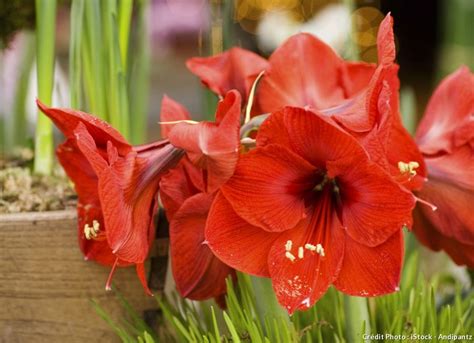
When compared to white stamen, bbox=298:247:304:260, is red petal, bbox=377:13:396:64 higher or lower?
higher

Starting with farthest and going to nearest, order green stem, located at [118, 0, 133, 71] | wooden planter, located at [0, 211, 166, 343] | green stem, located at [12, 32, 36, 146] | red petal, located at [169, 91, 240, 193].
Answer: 1. green stem, located at [12, 32, 36, 146]
2. green stem, located at [118, 0, 133, 71]
3. wooden planter, located at [0, 211, 166, 343]
4. red petal, located at [169, 91, 240, 193]

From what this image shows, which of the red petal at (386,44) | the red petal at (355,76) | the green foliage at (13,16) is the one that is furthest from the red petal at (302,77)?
the green foliage at (13,16)

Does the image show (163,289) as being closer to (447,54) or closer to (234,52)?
(234,52)

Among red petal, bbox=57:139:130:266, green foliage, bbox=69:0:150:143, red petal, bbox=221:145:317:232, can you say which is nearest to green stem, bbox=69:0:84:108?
green foliage, bbox=69:0:150:143

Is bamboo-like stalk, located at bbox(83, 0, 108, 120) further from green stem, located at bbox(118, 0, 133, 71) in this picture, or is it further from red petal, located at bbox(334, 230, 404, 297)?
red petal, located at bbox(334, 230, 404, 297)

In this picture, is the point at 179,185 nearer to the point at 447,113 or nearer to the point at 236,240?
the point at 236,240

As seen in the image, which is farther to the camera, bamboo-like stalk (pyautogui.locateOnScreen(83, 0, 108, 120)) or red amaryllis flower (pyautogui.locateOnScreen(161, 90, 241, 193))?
bamboo-like stalk (pyautogui.locateOnScreen(83, 0, 108, 120))

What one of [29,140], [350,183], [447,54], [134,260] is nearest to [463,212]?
[350,183]
